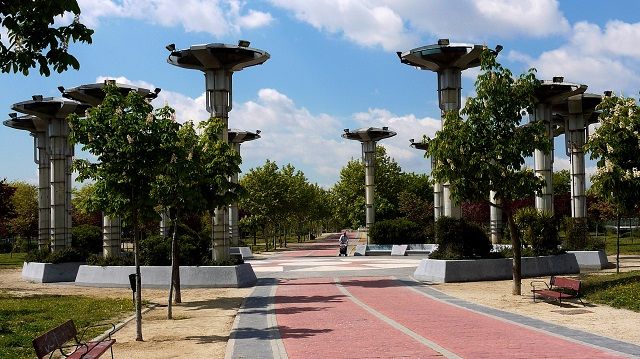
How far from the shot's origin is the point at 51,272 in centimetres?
2747

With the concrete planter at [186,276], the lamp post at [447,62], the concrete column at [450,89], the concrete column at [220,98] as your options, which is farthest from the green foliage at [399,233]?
the concrete planter at [186,276]

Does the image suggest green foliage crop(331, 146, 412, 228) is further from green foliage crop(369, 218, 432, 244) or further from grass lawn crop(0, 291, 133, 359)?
grass lawn crop(0, 291, 133, 359)

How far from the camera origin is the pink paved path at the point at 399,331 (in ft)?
33.9

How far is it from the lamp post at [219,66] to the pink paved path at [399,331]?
7103 mm

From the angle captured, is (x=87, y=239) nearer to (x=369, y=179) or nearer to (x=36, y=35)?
(x=369, y=179)

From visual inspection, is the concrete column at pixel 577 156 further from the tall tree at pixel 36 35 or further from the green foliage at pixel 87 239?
the tall tree at pixel 36 35

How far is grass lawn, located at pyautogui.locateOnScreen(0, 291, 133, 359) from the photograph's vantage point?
1180 cm

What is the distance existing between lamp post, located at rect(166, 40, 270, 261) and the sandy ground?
158 inches

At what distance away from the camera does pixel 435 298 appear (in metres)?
18.2

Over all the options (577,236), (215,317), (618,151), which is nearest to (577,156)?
(577,236)

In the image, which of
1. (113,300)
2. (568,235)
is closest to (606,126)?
(568,235)

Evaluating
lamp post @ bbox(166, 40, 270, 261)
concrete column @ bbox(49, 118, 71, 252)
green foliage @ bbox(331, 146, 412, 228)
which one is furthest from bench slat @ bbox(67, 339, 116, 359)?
green foliage @ bbox(331, 146, 412, 228)

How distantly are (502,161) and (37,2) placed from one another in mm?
14341

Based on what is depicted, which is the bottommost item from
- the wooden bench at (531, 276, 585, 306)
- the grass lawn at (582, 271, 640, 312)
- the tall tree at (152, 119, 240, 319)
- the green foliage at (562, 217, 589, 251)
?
the grass lawn at (582, 271, 640, 312)
